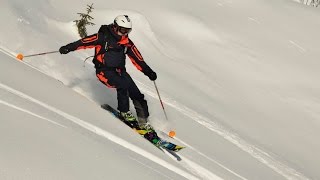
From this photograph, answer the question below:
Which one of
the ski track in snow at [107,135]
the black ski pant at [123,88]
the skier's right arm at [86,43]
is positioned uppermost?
the skier's right arm at [86,43]

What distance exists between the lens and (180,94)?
40.6 feet

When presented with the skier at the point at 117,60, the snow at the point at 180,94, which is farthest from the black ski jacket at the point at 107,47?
the snow at the point at 180,94

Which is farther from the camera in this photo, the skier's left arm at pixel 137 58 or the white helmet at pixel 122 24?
the skier's left arm at pixel 137 58

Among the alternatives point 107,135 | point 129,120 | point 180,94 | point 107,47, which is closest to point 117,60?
point 107,47

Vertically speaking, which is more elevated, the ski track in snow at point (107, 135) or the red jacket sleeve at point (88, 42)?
the red jacket sleeve at point (88, 42)

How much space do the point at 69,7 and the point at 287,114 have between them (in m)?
8.73

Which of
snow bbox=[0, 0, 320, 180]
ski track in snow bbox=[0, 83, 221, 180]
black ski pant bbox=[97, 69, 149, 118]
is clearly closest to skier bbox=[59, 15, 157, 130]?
black ski pant bbox=[97, 69, 149, 118]

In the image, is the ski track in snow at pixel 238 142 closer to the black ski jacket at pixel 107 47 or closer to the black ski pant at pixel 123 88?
the black ski pant at pixel 123 88

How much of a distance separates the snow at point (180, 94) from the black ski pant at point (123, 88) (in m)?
0.50

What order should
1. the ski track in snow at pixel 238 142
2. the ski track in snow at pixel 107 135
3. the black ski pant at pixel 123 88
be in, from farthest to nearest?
1. the ski track in snow at pixel 238 142
2. the black ski pant at pixel 123 88
3. the ski track in snow at pixel 107 135

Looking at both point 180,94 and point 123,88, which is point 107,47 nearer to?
point 123,88

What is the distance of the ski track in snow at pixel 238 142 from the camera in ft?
32.5

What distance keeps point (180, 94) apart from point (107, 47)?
5007 millimetres

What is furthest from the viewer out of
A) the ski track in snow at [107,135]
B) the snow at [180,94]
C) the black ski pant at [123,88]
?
the black ski pant at [123,88]
